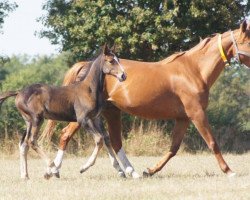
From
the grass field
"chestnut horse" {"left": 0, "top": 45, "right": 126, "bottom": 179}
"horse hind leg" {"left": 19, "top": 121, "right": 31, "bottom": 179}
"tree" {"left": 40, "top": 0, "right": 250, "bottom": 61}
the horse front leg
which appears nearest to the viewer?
the grass field

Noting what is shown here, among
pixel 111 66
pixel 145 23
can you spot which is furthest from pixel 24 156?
pixel 145 23

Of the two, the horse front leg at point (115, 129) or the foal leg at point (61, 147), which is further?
the horse front leg at point (115, 129)

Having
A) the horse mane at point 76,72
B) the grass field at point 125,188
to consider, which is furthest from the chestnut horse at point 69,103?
the horse mane at point 76,72

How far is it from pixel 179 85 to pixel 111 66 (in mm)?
1204

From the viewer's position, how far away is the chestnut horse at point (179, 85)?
421 inches

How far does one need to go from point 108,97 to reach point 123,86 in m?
0.35

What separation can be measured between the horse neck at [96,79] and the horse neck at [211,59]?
1628mm

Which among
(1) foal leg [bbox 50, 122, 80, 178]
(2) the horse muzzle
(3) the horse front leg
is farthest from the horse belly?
(1) foal leg [bbox 50, 122, 80, 178]

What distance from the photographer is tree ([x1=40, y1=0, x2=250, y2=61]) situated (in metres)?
19.7

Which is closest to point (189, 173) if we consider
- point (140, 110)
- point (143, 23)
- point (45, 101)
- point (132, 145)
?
point (140, 110)

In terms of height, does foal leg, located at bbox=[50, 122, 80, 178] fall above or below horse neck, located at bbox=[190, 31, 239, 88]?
below

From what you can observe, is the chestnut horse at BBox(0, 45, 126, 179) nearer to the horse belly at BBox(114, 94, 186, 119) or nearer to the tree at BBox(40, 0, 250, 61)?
the horse belly at BBox(114, 94, 186, 119)

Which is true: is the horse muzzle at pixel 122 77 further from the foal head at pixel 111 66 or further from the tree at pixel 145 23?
the tree at pixel 145 23

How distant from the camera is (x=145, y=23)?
65.3 feet
